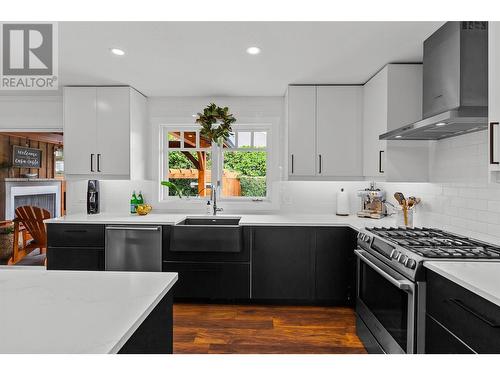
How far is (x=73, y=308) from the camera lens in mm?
938

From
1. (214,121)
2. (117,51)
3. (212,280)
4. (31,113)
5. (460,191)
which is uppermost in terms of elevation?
(117,51)

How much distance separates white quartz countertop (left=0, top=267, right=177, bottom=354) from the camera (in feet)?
2.37

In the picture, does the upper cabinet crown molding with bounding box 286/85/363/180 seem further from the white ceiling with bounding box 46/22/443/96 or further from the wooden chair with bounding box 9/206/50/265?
the wooden chair with bounding box 9/206/50/265

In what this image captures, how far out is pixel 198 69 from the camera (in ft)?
9.75

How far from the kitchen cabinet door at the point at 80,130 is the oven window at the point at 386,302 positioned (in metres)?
2.88

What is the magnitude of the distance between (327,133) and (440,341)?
2270 millimetres

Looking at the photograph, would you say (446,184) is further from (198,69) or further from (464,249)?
(198,69)

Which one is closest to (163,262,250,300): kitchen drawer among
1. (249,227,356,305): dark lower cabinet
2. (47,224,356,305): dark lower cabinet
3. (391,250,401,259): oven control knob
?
(47,224,356,305): dark lower cabinet

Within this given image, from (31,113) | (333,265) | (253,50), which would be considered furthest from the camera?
(31,113)

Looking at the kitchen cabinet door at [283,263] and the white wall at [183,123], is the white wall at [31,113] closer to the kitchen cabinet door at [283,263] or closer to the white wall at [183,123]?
the white wall at [183,123]

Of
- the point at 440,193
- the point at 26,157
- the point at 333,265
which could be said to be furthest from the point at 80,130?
the point at 440,193

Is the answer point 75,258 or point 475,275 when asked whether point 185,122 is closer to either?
point 75,258

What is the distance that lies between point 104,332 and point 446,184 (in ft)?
8.78

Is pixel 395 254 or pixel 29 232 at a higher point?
pixel 395 254
